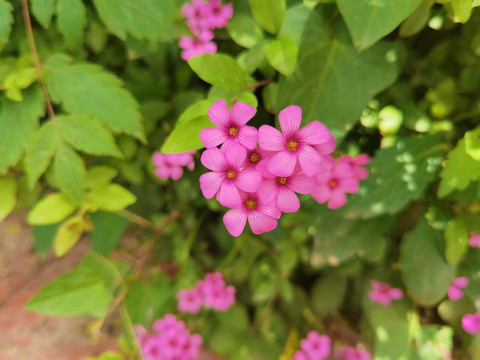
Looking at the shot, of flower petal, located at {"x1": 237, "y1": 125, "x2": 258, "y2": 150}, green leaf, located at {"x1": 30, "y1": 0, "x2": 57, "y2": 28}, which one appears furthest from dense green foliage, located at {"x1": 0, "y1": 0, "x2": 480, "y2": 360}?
flower petal, located at {"x1": 237, "y1": 125, "x2": 258, "y2": 150}

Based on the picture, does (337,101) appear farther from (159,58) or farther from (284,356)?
(284,356)

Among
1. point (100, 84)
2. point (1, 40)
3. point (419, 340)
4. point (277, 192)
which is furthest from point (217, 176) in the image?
point (419, 340)

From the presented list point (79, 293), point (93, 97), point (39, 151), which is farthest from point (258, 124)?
point (79, 293)

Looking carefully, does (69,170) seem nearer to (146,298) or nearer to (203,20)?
(203,20)

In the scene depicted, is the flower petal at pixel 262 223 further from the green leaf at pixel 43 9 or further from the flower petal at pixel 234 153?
the green leaf at pixel 43 9

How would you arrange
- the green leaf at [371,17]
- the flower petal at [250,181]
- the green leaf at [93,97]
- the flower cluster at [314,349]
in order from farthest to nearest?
the flower cluster at [314,349], the green leaf at [93,97], the green leaf at [371,17], the flower petal at [250,181]

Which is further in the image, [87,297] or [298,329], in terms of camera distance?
[298,329]

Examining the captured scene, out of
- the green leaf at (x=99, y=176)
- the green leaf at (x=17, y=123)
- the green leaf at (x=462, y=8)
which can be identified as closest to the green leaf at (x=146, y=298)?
the green leaf at (x=99, y=176)
